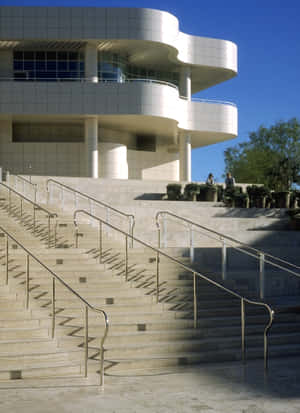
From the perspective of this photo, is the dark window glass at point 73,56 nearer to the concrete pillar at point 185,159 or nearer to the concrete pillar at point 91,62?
the concrete pillar at point 91,62

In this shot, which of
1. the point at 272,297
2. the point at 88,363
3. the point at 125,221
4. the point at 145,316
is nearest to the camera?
the point at 88,363

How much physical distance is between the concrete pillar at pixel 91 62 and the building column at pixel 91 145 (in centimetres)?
264

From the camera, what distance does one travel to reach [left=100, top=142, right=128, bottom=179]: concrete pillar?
38.7m

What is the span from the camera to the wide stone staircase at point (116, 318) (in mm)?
10422

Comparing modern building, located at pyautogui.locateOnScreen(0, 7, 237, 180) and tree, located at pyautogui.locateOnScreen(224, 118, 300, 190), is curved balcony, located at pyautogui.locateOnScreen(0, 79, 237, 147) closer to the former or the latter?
modern building, located at pyautogui.locateOnScreen(0, 7, 237, 180)

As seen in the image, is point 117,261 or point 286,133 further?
point 286,133

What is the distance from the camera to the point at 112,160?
128 ft

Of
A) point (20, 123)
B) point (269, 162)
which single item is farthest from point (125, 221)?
point (269, 162)

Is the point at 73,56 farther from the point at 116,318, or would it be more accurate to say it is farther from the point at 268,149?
the point at 116,318

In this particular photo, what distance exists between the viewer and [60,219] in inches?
729

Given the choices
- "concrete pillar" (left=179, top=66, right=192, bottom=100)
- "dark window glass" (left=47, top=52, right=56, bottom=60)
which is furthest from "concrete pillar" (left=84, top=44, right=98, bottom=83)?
"concrete pillar" (left=179, top=66, right=192, bottom=100)

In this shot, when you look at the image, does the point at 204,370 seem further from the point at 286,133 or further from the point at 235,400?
the point at 286,133

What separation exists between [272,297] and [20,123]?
2639 cm

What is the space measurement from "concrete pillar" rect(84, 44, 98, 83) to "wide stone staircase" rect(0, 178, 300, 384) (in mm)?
22044
